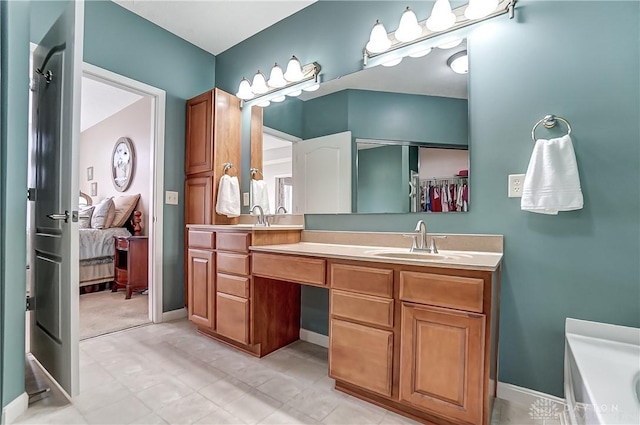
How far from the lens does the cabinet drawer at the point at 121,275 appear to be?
3.61 metres

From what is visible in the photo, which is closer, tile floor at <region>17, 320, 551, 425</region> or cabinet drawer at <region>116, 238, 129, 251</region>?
tile floor at <region>17, 320, 551, 425</region>

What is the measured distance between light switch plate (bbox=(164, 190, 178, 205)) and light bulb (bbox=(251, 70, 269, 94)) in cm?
119

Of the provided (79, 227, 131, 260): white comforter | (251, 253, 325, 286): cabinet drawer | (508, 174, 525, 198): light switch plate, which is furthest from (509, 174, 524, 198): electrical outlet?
(79, 227, 131, 260): white comforter

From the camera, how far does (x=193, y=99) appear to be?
277 cm

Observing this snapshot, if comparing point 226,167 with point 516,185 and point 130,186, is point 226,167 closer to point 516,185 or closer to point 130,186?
point 516,185

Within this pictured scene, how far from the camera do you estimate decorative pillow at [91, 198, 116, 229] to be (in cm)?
387

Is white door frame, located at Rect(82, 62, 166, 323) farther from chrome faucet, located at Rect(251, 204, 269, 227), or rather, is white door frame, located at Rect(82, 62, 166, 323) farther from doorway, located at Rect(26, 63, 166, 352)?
chrome faucet, located at Rect(251, 204, 269, 227)

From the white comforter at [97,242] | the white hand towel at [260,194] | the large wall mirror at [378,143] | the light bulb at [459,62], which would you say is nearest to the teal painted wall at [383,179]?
the large wall mirror at [378,143]

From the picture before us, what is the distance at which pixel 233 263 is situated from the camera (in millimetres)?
2035

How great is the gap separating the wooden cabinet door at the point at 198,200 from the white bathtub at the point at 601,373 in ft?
8.14

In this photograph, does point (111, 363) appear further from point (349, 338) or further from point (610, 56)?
point (610, 56)

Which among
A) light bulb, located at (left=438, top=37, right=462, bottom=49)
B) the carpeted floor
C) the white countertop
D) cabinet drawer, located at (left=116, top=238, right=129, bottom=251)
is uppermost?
light bulb, located at (left=438, top=37, right=462, bottom=49)

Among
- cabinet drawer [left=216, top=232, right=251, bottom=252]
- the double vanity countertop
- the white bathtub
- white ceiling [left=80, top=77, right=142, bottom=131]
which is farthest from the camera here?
white ceiling [left=80, top=77, right=142, bottom=131]

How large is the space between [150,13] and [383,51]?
197 centimetres
